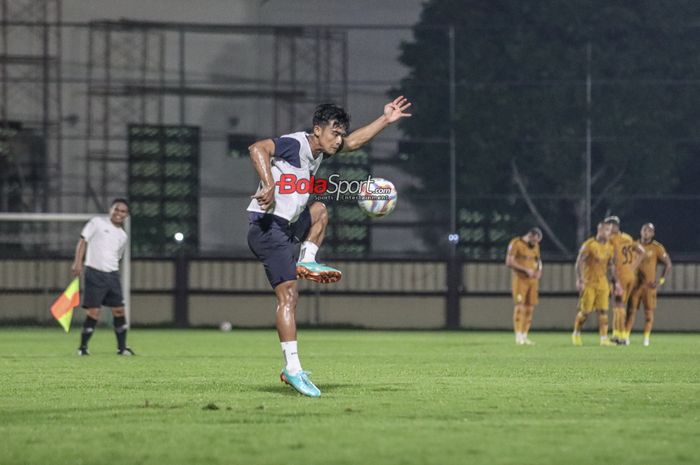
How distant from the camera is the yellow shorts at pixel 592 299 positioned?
2506 cm

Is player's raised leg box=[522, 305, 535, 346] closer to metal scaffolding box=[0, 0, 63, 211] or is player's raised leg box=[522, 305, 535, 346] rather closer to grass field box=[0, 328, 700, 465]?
grass field box=[0, 328, 700, 465]

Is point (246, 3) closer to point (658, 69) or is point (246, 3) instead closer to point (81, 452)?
point (658, 69)

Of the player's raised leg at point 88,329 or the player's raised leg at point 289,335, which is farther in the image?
the player's raised leg at point 88,329

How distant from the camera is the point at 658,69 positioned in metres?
39.4

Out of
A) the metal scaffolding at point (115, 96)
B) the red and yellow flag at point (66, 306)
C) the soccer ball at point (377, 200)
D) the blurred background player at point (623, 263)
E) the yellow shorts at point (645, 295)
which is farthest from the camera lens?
the metal scaffolding at point (115, 96)

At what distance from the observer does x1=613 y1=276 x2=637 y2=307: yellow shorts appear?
25047 mm

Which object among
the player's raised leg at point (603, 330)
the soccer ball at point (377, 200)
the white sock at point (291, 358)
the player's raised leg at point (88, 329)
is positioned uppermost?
the soccer ball at point (377, 200)

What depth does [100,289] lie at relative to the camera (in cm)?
1939

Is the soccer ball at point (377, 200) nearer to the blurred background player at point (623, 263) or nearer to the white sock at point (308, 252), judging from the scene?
Result: the white sock at point (308, 252)

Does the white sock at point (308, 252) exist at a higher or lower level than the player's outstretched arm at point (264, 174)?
lower

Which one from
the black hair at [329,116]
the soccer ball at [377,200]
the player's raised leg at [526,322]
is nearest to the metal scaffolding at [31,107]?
the player's raised leg at [526,322]

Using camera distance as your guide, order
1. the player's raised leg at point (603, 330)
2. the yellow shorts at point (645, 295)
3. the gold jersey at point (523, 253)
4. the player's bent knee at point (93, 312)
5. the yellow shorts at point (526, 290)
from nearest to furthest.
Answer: the player's bent knee at point (93, 312), the player's raised leg at point (603, 330), the gold jersey at point (523, 253), the yellow shorts at point (526, 290), the yellow shorts at point (645, 295)

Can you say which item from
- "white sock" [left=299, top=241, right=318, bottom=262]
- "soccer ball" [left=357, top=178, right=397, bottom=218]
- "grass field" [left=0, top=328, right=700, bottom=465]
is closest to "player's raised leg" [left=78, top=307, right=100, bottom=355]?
"grass field" [left=0, top=328, right=700, bottom=465]

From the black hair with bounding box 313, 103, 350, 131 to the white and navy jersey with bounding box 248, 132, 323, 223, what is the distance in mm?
179
